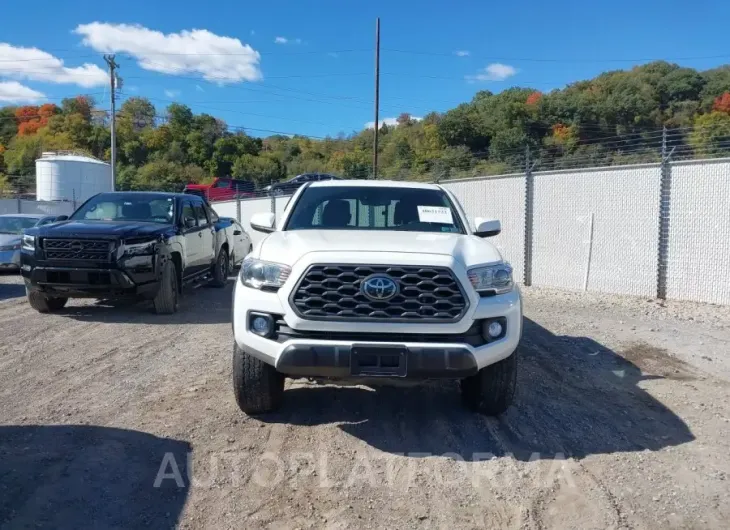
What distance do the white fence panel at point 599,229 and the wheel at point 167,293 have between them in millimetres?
6631

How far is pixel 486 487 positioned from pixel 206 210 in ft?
28.3

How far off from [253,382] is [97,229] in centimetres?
467

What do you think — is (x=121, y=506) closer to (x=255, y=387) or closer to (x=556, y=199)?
(x=255, y=387)

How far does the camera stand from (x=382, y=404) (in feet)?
16.3

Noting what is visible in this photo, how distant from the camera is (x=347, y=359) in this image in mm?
3852

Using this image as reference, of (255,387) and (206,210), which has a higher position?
(206,210)

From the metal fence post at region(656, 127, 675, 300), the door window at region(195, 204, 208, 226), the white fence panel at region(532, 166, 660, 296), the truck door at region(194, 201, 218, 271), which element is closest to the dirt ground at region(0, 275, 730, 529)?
the metal fence post at region(656, 127, 675, 300)

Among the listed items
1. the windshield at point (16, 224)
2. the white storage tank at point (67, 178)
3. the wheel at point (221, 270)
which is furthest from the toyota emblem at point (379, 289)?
the white storage tank at point (67, 178)

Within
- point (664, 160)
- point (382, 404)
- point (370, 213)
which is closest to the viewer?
point (382, 404)

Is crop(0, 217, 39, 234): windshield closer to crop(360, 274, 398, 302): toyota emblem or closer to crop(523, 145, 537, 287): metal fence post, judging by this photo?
crop(523, 145, 537, 287): metal fence post

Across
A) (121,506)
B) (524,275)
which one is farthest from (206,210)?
(121,506)

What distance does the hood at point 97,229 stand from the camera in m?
7.90

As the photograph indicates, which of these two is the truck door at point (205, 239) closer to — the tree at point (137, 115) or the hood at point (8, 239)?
the hood at point (8, 239)

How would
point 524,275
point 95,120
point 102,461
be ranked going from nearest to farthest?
point 102,461, point 524,275, point 95,120
